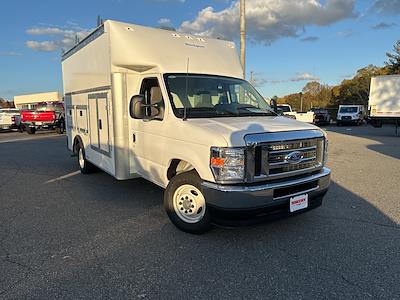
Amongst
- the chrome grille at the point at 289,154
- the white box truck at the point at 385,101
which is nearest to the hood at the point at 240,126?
the chrome grille at the point at 289,154

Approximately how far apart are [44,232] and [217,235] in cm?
240

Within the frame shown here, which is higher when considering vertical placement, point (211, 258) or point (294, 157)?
point (294, 157)

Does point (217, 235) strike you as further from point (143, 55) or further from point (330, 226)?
point (143, 55)

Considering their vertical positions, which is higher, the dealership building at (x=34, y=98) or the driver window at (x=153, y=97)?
the dealership building at (x=34, y=98)

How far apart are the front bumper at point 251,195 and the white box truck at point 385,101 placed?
1784 cm

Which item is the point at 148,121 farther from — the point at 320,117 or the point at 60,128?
the point at 320,117

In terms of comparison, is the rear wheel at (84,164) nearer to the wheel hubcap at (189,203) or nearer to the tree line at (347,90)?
the wheel hubcap at (189,203)

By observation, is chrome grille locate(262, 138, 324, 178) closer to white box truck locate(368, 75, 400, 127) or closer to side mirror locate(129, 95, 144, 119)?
side mirror locate(129, 95, 144, 119)

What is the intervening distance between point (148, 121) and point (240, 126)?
5.46 feet

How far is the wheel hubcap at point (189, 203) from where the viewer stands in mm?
4328

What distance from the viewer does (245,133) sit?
151 inches

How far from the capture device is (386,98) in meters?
19.2

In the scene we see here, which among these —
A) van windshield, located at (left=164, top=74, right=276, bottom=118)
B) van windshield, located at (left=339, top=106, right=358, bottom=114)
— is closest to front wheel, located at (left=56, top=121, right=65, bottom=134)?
van windshield, located at (left=164, top=74, right=276, bottom=118)

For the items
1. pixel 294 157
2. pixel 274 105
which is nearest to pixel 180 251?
pixel 294 157
